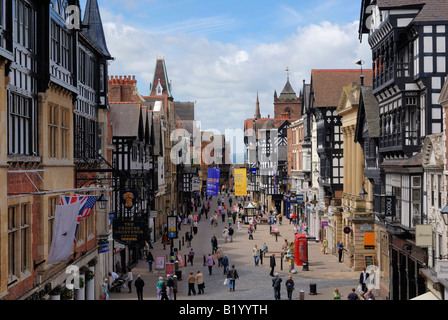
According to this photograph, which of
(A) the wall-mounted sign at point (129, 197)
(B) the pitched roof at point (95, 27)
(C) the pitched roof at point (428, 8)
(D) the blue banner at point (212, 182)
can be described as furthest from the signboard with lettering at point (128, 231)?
(D) the blue banner at point (212, 182)

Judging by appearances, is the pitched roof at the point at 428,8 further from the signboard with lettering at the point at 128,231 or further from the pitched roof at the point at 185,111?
the pitched roof at the point at 185,111

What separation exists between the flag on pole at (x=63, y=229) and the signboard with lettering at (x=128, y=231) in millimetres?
11190

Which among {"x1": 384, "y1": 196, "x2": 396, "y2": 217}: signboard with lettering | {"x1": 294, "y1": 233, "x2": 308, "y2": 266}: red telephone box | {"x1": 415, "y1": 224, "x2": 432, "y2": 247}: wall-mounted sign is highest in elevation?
{"x1": 384, "y1": 196, "x2": 396, "y2": 217}: signboard with lettering

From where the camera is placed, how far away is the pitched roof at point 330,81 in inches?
2034

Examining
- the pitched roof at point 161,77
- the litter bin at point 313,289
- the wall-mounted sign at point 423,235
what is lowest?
the litter bin at point 313,289

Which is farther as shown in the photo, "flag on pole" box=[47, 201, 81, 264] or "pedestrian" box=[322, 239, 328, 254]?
"pedestrian" box=[322, 239, 328, 254]

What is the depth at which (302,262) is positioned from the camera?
39.9 meters

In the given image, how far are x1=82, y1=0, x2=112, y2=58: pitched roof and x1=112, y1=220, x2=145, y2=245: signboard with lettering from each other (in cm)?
827

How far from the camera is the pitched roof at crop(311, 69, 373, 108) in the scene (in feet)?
169

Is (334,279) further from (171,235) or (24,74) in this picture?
(24,74)

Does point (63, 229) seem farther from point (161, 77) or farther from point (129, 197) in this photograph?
point (161, 77)

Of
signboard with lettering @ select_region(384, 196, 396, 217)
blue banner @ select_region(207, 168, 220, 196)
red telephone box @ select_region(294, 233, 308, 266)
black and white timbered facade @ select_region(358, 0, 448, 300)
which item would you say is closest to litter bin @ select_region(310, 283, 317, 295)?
black and white timbered facade @ select_region(358, 0, 448, 300)

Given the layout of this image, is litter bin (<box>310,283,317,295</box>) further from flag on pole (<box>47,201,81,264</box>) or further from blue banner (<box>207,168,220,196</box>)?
blue banner (<box>207,168,220,196</box>)
